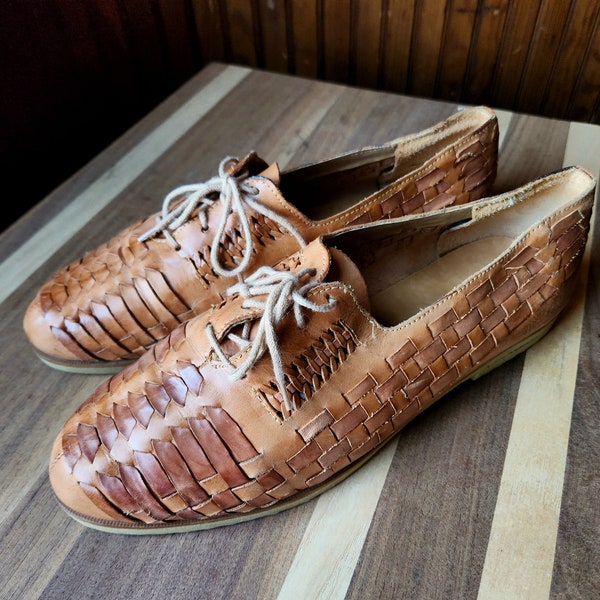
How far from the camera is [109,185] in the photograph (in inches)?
37.3

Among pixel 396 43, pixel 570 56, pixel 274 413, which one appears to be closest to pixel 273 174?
pixel 274 413

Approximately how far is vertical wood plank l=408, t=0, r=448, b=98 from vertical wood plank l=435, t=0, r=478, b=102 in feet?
0.04

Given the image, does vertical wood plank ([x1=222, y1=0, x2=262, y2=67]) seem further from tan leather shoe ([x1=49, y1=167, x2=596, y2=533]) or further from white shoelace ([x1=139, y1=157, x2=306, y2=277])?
tan leather shoe ([x1=49, y1=167, x2=596, y2=533])

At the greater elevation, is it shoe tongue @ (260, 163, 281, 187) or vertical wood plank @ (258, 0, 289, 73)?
shoe tongue @ (260, 163, 281, 187)

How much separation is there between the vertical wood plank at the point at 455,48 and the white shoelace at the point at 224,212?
2.50ft

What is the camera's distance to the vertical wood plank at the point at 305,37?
1.27 meters

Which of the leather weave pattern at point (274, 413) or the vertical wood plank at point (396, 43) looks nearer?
the leather weave pattern at point (274, 413)

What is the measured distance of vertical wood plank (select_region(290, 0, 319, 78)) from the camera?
127 centimetres

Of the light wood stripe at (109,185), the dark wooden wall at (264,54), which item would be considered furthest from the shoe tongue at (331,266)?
the dark wooden wall at (264,54)

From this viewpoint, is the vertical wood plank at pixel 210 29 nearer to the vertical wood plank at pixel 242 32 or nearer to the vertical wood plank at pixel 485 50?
the vertical wood plank at pixel 242 32

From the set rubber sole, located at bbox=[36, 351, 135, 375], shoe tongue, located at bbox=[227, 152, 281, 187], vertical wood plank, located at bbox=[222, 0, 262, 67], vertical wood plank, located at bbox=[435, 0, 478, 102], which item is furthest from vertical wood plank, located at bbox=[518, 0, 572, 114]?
rubber sole, located at bbox=[36, 351, 135, 375]

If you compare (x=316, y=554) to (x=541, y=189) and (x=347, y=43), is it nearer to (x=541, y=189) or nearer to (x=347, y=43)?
(x=541, y=189)

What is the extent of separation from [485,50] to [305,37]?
0.44 meters

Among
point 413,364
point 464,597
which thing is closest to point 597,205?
point 413,364
